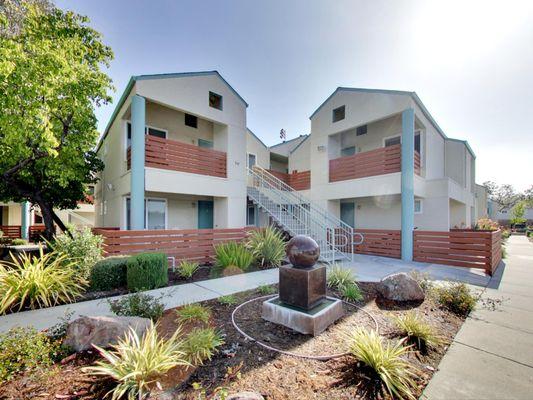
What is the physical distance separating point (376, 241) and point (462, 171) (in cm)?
803

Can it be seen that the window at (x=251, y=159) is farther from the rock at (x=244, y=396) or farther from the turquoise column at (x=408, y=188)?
the rock at (x=244, y=396)

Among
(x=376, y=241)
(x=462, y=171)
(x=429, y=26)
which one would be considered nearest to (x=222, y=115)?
(x=429, y=26)

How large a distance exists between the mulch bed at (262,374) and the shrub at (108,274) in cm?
265

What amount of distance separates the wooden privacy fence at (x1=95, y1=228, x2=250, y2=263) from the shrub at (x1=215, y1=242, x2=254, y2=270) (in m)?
0.88

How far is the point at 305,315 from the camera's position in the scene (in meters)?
3.63

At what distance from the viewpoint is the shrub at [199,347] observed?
111 inches

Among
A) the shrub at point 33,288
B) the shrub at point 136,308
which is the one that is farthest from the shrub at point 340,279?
the shrub at point 33,288

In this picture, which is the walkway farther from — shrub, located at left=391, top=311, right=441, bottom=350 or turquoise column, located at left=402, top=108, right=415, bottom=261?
shrub, located at left=391, top=311, right=441, bottom=350

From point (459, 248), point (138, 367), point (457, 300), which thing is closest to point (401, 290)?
point (457, 300)

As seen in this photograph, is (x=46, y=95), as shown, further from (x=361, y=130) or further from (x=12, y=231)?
(x=12, y=231)

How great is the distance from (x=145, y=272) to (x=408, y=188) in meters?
9.66

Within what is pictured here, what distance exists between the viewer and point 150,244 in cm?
760

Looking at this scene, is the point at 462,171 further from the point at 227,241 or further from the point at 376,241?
the point at 227,241

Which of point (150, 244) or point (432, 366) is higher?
point (150, 244)
